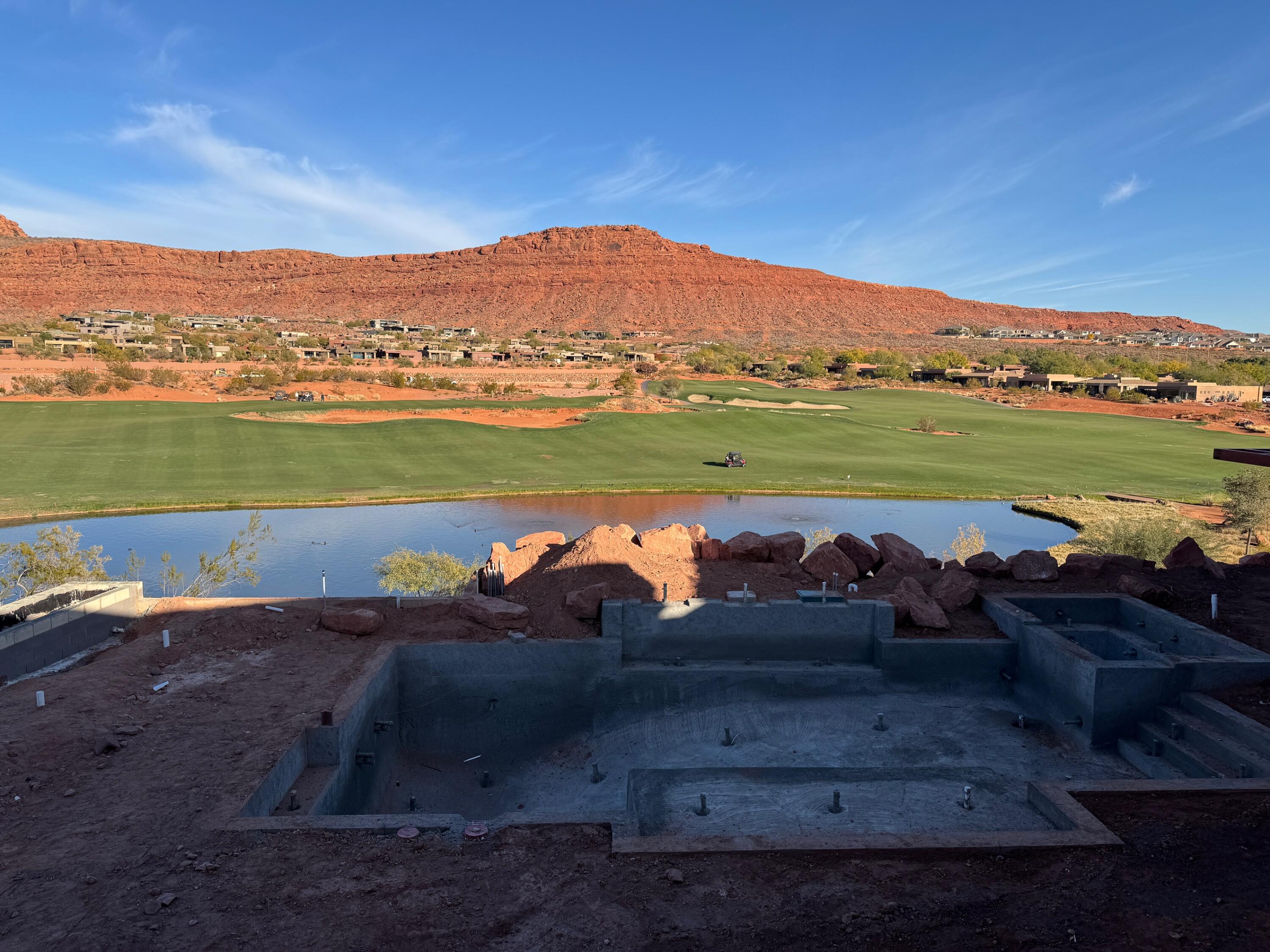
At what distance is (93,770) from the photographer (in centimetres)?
900

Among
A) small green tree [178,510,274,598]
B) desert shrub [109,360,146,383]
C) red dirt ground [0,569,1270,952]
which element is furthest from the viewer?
desert shrub [109,360,146,383]

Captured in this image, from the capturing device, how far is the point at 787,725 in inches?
515

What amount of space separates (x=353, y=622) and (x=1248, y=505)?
32721 millimetres

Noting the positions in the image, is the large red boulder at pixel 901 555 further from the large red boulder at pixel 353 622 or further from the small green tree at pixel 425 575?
the large red boulder at pixel 353 622

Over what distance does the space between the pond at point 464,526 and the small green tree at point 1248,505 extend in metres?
5.75

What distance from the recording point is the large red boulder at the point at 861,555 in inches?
683

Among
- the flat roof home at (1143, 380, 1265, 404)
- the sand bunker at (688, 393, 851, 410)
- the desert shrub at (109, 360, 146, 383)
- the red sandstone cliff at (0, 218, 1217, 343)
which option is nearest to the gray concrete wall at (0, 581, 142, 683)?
the sand bunker at (688, 393, 851, 410)

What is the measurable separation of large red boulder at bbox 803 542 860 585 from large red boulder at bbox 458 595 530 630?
6080 mm

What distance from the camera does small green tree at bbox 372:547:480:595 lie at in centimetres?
2064

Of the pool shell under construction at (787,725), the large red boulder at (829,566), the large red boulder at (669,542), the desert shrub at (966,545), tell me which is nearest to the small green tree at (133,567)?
the pool shell under construction at (787,725)

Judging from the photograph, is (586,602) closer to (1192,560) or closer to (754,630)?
(754,630)

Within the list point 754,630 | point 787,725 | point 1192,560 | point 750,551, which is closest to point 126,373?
point 750,551

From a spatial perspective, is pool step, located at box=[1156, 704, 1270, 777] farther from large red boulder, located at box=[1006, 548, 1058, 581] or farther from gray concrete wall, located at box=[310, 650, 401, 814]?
gray concrete wall, located at box=[310, 650, 401, 814]

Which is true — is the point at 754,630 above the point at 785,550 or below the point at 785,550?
below
